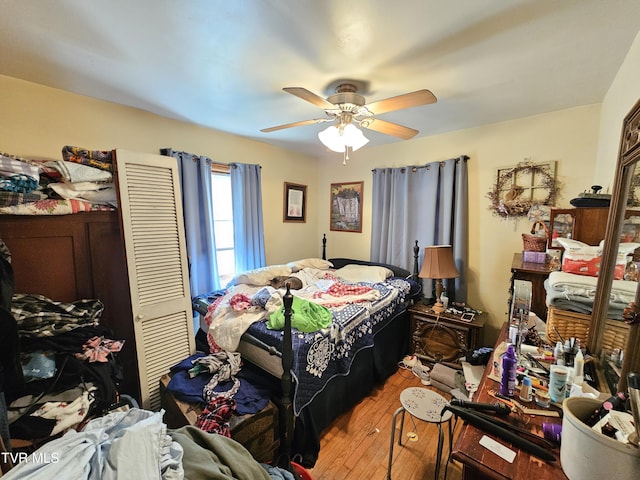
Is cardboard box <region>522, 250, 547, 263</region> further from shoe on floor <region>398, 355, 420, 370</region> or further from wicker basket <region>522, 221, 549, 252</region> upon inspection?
shoe on floor <region>398, 355, 420, 370</region>

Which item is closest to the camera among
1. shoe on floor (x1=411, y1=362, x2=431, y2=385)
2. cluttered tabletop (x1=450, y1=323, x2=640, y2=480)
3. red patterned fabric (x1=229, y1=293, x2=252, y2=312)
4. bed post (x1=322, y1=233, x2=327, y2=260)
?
cluttered tabletop (x1=450, y1=323, x2=640, y2=480)

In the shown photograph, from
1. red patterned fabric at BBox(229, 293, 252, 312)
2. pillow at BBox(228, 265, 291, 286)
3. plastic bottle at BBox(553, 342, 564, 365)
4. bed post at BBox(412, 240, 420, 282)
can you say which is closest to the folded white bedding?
plastic bottle at BBox(553, 342, 564, 365)

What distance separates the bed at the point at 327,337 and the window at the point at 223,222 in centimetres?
47

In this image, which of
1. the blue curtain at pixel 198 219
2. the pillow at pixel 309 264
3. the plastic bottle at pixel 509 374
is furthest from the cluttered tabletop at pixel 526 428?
the blue curtain at pixel 198 219

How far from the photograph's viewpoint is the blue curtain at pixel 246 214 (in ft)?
9.92

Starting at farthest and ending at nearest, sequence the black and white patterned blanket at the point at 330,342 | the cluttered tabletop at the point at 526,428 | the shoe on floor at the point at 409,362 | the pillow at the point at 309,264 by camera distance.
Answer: the pillow at the point at 309,264 → the shoe on floor at the point at 409,362 → the black and white patterned blanket at the point at 330,342 → the cluttered tabletop at the point at 526,428

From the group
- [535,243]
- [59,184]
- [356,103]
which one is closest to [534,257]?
[535,243]

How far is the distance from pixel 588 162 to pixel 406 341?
2293mm

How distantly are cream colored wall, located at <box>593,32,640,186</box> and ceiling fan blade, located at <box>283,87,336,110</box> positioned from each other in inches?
60.3

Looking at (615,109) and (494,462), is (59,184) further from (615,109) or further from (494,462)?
(615,109)

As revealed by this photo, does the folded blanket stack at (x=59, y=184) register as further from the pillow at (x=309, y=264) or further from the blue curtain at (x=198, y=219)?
the pillow at (x=309, y=264)

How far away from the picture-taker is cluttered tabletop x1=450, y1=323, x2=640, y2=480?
690 mm

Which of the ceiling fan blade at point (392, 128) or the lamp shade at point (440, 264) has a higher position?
the ceiling fan blade at point (392, 128)

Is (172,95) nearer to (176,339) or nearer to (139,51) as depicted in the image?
(139,51)
